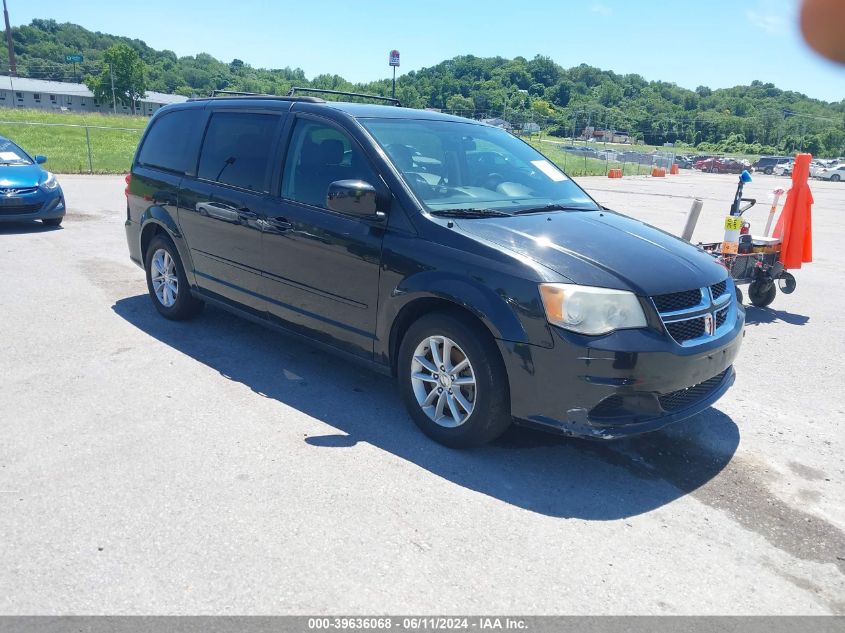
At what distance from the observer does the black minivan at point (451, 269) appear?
3635 millimetres

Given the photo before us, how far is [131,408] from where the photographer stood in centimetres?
456

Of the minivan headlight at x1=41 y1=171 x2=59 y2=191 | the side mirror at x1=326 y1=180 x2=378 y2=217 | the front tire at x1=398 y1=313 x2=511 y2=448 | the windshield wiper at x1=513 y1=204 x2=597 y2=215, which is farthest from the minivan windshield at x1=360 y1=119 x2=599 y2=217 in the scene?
the minivan headlight at x1=41 y1=171 x2=59 y2=191

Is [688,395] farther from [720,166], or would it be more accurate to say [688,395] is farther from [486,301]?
[720,166]

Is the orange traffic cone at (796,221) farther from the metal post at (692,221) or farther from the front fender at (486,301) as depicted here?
the front fender at (486,301)

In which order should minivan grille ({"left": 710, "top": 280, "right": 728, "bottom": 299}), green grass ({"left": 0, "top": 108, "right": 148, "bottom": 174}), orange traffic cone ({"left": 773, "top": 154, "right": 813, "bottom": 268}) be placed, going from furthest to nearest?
Answer: 1. green grass ({"left": 0, "top": 108, "right": 148, "bottom": 174})
2. orange traffic cone ({"left": 773, "top": 154, "right": 813, "bottom": 268})
3. minivan grille ({"left": 710, "top": 280, "right": 728, "bottom": 299})

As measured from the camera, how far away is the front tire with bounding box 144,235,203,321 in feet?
20.5

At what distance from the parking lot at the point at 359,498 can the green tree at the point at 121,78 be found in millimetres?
111458

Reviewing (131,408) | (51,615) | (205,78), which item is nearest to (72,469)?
(131,408)

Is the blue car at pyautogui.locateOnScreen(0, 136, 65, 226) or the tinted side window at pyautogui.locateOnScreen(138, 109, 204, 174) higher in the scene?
the tinted side window at pyautogui.locateOnScreen(138, 109, 204, 174)

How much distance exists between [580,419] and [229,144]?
3601 mm

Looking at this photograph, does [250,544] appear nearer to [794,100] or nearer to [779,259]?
[794,100]

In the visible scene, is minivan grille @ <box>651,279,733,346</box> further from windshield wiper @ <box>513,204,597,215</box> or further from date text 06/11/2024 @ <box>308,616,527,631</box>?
date text 06/11/2024 @ <box>308,616,527,631</box>

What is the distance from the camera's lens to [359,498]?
3559mm

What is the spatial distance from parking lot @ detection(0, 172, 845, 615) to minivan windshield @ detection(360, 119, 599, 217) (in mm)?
1465
